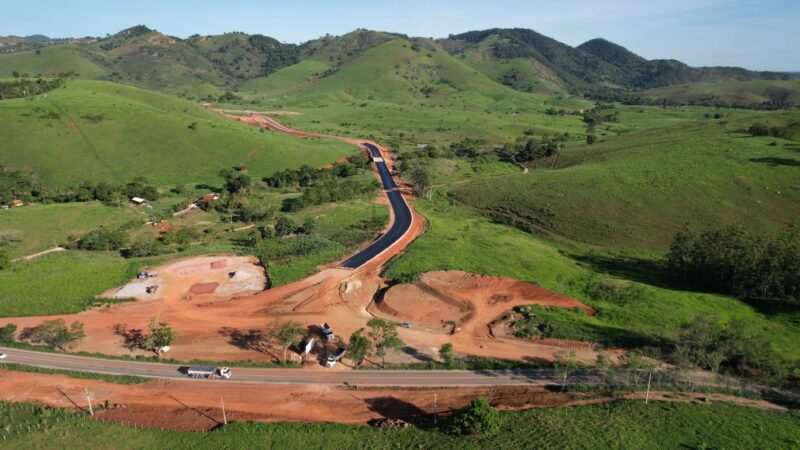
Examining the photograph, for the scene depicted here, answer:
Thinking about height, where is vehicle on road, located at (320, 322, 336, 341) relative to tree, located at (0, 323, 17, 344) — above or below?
above

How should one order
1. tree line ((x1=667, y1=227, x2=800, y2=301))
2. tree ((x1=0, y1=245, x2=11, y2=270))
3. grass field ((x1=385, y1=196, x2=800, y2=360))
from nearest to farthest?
grass field ((x1=385, y1=196, x2=800, y2=360)), tree line ((x1=667, y1=227, x2=800, y2=301)), tree ((x1=0, y1=245, x2=11, y2=270))

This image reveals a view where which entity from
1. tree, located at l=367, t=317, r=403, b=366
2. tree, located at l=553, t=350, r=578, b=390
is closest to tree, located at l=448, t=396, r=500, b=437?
tree, located at l=553, t=350, r=578, b=390

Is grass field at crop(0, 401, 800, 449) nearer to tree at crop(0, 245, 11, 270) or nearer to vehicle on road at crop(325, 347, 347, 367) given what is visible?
vehicle on road at crop(325, 347, 347, 367)

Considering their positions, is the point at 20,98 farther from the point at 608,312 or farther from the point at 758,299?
the point at 758,299

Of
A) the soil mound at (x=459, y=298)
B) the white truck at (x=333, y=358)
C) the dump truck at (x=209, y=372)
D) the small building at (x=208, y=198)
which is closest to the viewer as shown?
the dump truck at (x=209, y=372)

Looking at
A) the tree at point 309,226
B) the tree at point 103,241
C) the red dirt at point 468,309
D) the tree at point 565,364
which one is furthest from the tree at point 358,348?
the tree at point 103,241

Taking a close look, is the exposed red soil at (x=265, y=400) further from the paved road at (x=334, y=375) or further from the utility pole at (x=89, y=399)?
the paved road at (x=334, y=375)
